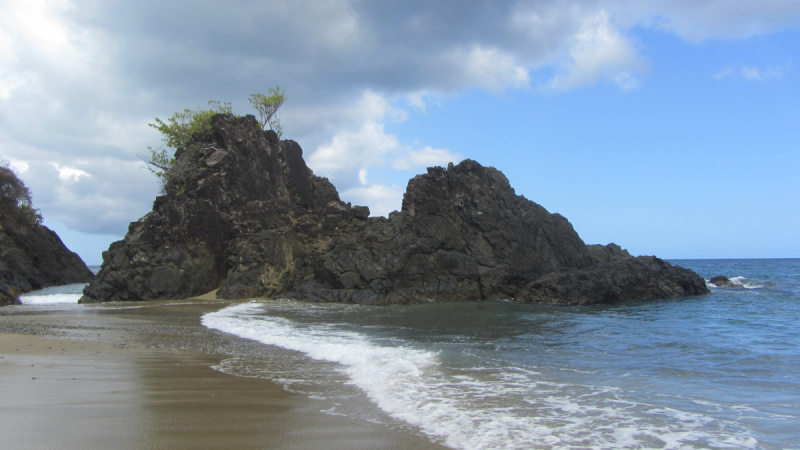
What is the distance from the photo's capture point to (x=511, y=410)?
5746mm

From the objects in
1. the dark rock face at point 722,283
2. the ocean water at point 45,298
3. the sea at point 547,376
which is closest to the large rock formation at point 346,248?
the ocean water at point 45,298

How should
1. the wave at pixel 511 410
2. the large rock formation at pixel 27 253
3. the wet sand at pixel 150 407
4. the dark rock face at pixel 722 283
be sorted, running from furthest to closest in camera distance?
the dark rock face at pixel 722 283 → the large rock formation at pixel 27 253 → the wave at pixel 511 410 → the wet sand at pixel 150 407

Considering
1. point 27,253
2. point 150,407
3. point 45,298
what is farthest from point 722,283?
point 27,253

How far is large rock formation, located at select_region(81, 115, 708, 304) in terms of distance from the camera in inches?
987

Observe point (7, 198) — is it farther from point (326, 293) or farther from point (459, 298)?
point (459, 298)

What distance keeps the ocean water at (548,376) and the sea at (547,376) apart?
3 cm

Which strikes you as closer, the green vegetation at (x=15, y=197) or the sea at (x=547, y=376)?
the sea at (x=547, y=376)

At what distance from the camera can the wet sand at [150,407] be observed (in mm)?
4355

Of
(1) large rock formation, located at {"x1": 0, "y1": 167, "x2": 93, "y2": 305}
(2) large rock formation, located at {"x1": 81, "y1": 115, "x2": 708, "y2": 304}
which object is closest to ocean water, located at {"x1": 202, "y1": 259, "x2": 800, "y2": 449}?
(2) large rock formation, located at {"x1": 81, "y1": 115, "x2": 708, "y2": 304}

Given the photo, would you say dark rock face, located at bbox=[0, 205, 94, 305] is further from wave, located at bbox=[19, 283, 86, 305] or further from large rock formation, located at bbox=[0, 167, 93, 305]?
wave, located at bbox=[19, 283, 86, 305]

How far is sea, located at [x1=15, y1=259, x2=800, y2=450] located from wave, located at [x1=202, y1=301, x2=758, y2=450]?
0.08 ft

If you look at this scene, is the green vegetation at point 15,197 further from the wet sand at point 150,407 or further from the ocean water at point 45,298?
the wet sand at point 150,407

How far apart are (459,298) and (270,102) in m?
21.1

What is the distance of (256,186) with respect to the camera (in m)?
30.2
